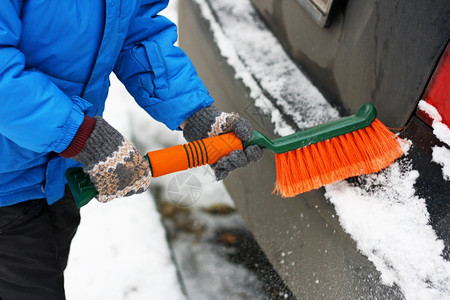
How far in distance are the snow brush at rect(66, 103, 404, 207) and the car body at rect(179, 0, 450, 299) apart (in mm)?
43

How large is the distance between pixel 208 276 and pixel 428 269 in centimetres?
Result: 115

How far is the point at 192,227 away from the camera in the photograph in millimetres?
2244

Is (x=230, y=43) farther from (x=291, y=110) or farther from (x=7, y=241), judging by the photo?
(x=7, y=241)

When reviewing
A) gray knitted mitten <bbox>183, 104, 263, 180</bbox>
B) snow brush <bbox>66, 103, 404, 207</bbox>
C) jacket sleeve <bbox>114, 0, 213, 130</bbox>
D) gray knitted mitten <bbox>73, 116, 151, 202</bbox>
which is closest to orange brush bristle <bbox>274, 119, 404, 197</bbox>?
snow brush <bbox>66, 103, 404, 207</bbox>

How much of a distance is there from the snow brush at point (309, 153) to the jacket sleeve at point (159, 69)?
0.18 meters

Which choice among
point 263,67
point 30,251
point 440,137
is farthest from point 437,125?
point 30,251

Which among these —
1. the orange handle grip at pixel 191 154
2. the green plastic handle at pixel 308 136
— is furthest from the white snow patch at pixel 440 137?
the orange handle grip at pixel 191 154

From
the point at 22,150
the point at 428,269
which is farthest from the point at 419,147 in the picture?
the point at 22,150

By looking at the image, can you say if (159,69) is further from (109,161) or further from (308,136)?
(308,136)

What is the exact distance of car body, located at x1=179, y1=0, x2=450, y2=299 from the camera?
115 cm

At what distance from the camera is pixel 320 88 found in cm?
157

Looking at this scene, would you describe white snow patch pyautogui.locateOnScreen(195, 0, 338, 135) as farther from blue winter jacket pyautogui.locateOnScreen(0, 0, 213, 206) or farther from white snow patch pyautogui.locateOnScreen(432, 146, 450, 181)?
white snow patch pyautogui.locateOnScreen(432, 146, 450, 181)

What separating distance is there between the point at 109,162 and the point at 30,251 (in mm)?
510

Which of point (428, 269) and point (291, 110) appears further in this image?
point (291, 110)
